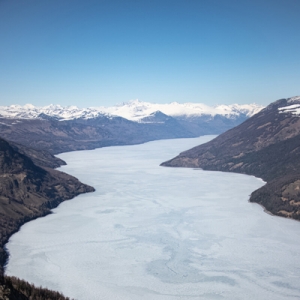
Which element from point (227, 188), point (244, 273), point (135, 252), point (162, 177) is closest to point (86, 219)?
point (135, 252)

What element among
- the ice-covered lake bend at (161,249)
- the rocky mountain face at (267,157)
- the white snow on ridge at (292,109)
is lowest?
the ice-covered lake bend at (161,249)

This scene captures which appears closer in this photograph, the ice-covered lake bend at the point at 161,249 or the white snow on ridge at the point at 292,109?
the ice-covered lake bend at the point at 161,249

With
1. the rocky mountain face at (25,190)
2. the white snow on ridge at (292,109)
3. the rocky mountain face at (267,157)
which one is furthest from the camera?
the white snow on ridge at (292,109)

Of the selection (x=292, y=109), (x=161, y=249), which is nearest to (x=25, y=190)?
(x=161, y=249)

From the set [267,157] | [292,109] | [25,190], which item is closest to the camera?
[25,190]

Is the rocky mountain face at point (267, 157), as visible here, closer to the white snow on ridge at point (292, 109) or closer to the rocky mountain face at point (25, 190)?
the white snow on ridge at point (292, 109)

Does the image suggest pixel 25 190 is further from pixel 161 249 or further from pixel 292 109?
pixel 292 109

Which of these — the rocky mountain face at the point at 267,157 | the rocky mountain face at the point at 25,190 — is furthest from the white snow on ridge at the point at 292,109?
the rocky mountain face at the point at 25,190
